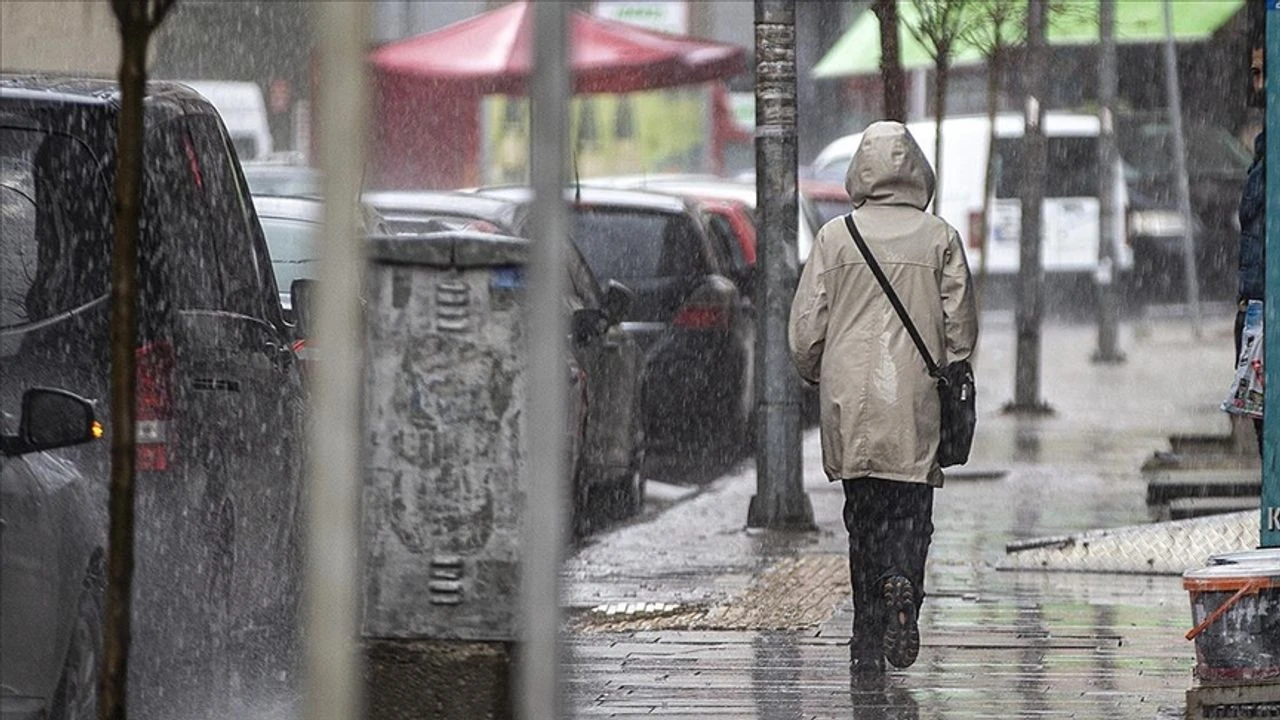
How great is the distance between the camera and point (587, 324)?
12.4 meters

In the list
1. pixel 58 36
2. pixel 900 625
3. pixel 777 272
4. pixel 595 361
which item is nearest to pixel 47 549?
pixel 900 625

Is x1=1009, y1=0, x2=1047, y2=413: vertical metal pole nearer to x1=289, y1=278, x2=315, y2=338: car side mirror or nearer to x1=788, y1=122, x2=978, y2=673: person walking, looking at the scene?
x1=788, y1=122, x2=978, y2=673: person walking

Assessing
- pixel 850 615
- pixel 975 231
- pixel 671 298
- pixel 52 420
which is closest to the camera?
pixel 52 420

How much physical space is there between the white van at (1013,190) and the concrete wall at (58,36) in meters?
11.5

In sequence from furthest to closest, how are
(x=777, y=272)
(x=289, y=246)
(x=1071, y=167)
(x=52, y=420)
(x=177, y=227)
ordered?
(x=1071, y=167) < (x=777, y=272) < (x=289, y=246) < (x=177, y=227) < (x=52, y=420)

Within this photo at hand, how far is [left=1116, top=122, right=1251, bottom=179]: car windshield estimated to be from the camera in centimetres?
3169

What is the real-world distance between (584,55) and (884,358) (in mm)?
17817

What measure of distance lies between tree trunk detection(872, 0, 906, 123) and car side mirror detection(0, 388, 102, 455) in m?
7.60

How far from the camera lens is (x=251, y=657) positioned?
26.8ft

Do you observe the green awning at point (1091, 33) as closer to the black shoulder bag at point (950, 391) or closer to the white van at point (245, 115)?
the white van at point (245, 115)

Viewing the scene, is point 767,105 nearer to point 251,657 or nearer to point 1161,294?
point 251,657

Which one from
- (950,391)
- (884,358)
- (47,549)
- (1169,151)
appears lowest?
(47,549)

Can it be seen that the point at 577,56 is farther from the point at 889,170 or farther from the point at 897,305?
the point at 897,305

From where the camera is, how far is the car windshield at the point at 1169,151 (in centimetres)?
3169
